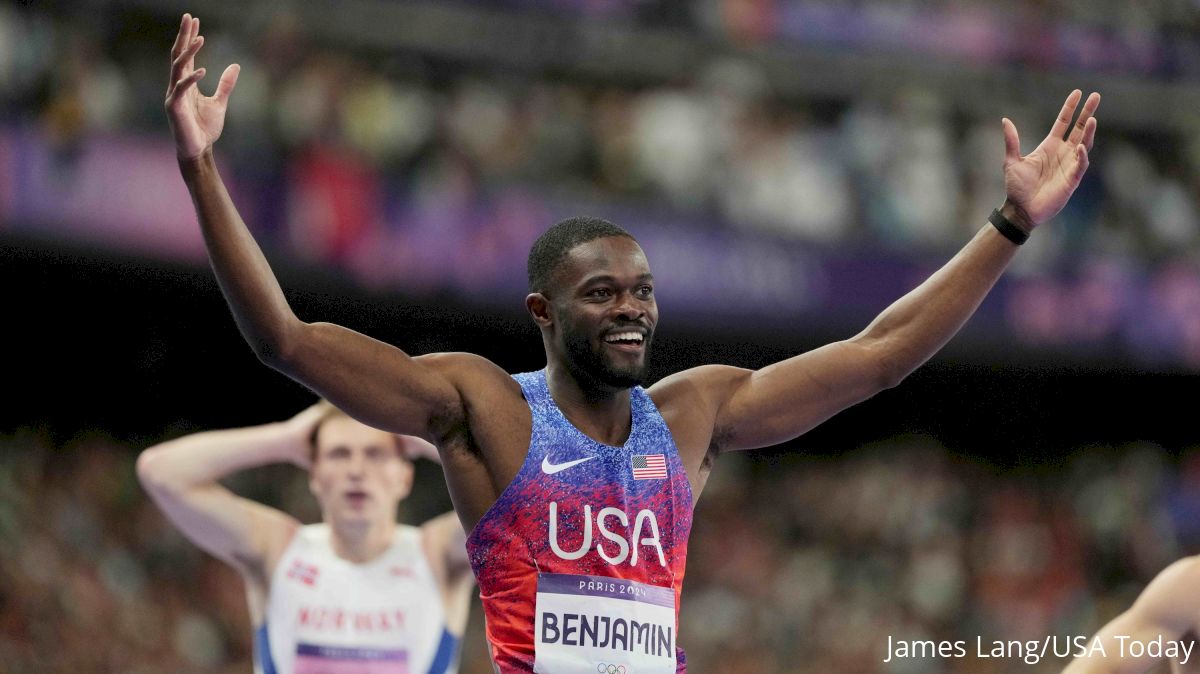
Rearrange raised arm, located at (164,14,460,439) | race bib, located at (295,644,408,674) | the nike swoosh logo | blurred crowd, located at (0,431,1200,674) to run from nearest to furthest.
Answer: raised arm, located at (164,14,460,439) < the nike swoosh logo < race bib, located at (295,644,408,674) < blurred crowd, located at (0,431,1200,674)

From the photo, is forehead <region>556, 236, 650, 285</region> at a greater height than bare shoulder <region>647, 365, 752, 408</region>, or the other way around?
forehead <region>556, 236, 650, 285</region>

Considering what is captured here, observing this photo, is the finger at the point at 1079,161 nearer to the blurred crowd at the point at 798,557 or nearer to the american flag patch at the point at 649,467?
the american flag patch at the point at 649,467

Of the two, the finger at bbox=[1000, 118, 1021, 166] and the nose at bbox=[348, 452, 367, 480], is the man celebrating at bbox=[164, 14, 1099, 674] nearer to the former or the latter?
the finger at bbox=[1000, 118, 1021, 166]

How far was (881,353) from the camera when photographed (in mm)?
4359

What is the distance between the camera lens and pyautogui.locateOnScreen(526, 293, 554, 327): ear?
417 cm

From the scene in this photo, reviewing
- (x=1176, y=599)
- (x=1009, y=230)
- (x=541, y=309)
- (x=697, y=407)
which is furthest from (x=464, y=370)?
(x=1176, y=599)

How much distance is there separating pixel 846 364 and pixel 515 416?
1.01 metres

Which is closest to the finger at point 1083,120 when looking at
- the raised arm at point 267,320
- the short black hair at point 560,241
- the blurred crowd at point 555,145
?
the short black hair at point 560,241

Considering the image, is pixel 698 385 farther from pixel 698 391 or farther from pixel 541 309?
pixel 541 309

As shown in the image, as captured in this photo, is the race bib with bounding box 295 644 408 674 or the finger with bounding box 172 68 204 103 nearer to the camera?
the finger with bounding box 172 68 204 103

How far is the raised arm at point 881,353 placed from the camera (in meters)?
4.32

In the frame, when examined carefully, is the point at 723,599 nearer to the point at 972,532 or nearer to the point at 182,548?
the point at 972,532

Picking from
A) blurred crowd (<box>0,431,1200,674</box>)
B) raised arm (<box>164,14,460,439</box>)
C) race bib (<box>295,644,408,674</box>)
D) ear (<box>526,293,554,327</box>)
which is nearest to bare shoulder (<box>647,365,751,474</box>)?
ear (<box>526,293,554,327</box>)

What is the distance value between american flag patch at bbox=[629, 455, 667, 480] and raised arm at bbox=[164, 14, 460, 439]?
552mm
